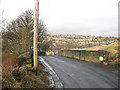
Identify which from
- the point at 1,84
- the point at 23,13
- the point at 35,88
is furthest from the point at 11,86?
the point at 23,13

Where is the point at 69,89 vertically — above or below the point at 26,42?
below

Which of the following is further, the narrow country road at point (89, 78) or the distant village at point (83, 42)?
the distant village at point (83, 42)

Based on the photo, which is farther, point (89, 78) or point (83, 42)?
point (83, 42)

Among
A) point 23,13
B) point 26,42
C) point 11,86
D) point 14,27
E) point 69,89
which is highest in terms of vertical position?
point 23,13

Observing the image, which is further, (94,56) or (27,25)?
(27,25)

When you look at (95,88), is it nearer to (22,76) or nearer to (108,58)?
(22,76)

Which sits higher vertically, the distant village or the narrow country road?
the distant village

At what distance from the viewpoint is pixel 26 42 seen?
18953 millimetres

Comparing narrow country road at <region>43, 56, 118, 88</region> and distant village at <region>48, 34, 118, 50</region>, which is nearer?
narrow country road at <region>43, 56, 118, 88</region>

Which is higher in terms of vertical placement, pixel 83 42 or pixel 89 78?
pixel 83 42

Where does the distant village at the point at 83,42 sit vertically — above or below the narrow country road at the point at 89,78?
above

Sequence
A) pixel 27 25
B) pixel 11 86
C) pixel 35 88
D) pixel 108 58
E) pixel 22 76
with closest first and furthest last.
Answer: pixel 11 86
pixel 35 88
pixel 22 76
pixel 108 58
pixel 27 25

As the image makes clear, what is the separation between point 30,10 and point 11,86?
26680 mm

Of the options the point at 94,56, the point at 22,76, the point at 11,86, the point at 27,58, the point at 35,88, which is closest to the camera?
the point at 11,86
